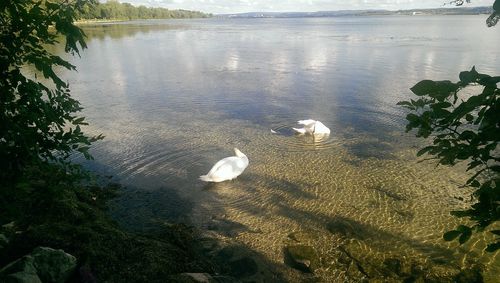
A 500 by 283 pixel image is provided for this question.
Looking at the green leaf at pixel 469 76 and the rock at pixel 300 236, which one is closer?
the green leaf at pixel 469 76

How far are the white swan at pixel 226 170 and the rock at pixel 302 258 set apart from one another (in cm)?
347

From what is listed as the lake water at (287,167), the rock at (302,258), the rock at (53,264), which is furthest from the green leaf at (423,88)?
the rock at (302,258)

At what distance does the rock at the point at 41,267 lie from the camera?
15.2ft

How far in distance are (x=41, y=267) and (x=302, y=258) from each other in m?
4.99

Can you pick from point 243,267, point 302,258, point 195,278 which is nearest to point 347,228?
point 302,258

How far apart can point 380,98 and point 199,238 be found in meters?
15.2

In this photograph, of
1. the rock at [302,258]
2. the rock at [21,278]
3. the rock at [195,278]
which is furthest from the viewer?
the rock at [302,258]

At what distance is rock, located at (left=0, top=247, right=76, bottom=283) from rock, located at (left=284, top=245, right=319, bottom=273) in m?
4.32

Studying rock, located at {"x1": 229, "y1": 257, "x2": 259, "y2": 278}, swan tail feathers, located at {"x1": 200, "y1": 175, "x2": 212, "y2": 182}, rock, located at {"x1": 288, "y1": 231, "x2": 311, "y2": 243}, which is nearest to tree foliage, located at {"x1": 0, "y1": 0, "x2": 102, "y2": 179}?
rock, located at {"x1": 229, "y1": 257, "x2": 259, "y2": 278}

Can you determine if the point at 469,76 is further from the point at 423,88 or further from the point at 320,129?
the point at 320,129

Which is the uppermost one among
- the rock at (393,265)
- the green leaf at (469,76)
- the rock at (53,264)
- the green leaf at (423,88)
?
the green leaf at (469,76)

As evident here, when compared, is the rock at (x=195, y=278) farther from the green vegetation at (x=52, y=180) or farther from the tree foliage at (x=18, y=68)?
the tree foliage at (x=18, y=68)

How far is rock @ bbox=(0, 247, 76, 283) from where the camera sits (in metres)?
4.64

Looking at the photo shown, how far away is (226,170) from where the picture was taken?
10.6 meters
